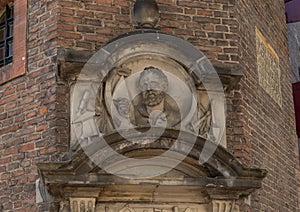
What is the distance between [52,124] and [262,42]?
12.0 feet

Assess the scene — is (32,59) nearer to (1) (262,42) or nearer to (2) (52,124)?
(2) (52,124)

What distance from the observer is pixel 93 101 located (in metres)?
5.80

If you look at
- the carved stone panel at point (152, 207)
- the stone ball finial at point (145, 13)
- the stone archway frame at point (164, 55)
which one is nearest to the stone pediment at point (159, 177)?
the carved stone panel at point (152, 207)

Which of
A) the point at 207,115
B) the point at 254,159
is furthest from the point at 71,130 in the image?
the point at 254,159

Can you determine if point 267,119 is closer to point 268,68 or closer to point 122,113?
point 268,68

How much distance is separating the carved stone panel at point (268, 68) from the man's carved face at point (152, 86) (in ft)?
7.42

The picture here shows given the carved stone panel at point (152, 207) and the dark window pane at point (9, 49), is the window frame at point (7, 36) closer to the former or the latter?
the dark window pane at point (9, 49)

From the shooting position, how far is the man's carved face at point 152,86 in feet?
19.3

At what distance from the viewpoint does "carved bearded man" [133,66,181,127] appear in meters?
5.88

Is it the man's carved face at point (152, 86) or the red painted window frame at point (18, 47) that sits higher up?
the red painted window frame at point (18, 47)

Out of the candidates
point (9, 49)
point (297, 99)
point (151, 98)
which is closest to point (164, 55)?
point (151, 98)

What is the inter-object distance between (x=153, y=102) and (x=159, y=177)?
80 cm

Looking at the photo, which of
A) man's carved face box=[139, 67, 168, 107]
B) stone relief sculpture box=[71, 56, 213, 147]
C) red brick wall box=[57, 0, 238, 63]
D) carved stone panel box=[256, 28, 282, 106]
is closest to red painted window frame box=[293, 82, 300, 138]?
carved stone panel box=[256, 28, 282, 106]

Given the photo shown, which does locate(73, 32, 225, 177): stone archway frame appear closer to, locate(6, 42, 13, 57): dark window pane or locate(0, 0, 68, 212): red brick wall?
locate(0, 0, 68, 212): red brick wall
